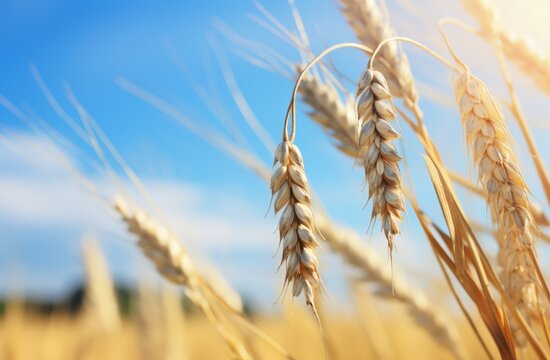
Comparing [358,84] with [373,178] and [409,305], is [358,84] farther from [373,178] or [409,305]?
[409,305]

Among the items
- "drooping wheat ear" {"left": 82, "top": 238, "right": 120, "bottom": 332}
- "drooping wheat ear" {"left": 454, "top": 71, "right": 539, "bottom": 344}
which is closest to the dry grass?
"drooping wheat ear" {"left": 82, "top": 238, "right": 120, "bottom": 332}

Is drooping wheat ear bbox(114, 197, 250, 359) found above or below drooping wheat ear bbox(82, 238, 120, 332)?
above

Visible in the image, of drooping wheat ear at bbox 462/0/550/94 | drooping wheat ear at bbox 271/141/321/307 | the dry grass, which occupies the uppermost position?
drooping wheat ear at bbox 271/141/321/307

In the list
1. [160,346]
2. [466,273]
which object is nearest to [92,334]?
[160,346]

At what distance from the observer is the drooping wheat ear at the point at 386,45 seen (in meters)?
1.11

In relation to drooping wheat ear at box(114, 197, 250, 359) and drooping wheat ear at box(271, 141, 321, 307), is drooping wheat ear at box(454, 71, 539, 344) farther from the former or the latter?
drooping wheat ear at box(114, 197, 250, 359)

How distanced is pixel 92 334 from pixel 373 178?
1935 mm

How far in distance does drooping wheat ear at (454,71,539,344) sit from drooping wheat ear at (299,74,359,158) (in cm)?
36

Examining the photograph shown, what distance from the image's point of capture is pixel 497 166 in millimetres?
796

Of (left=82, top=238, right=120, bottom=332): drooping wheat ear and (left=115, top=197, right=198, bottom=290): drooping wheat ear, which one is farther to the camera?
(left=82, top=238, right=120, bottom=332): drooping wheat ear

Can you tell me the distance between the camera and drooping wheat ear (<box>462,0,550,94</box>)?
4.28 feet

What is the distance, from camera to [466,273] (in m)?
0.94

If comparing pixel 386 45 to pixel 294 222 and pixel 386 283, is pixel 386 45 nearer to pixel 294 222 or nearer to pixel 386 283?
pixel 294 222

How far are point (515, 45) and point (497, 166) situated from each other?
27.0 inches
